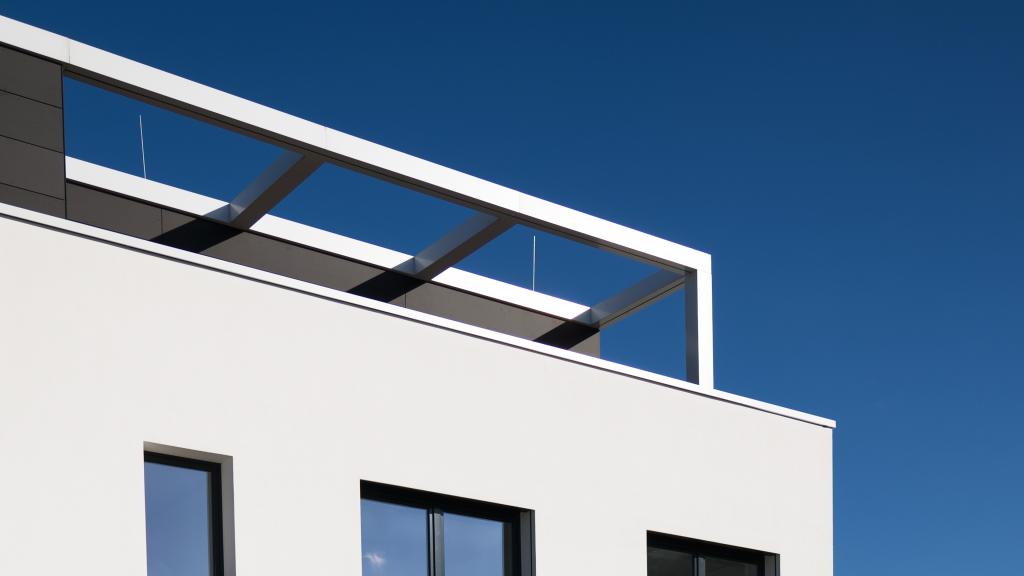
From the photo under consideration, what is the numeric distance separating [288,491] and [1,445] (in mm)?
1703

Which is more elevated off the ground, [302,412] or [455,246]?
[455,246]

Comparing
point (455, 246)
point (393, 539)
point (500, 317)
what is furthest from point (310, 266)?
point (393, 539)

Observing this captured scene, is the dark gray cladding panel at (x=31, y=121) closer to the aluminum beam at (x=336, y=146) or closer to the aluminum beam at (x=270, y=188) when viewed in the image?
the aluminum beam at (x=336, y=146)

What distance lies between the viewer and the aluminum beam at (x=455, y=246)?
11633 mm

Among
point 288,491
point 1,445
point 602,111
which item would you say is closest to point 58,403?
point 1,445

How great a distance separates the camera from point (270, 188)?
35.9ft

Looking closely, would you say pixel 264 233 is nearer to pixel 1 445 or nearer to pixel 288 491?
pixel 288 491

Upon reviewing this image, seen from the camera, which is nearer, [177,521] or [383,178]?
[177,521]

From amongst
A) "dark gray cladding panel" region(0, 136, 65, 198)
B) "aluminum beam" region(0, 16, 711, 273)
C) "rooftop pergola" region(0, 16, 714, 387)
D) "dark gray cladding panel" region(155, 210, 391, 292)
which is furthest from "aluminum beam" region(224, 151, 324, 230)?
"dark gray cladding panel" region(0, 136, 65, 198)

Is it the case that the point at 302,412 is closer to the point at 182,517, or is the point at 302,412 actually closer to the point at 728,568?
the point at 182,517

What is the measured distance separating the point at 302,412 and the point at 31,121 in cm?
233

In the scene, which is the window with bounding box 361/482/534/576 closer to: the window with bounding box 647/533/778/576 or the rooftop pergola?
the window with bounding box 647/533/778/576

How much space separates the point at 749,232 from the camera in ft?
110

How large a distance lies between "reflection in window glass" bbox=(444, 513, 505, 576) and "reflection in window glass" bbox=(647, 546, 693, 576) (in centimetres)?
128
